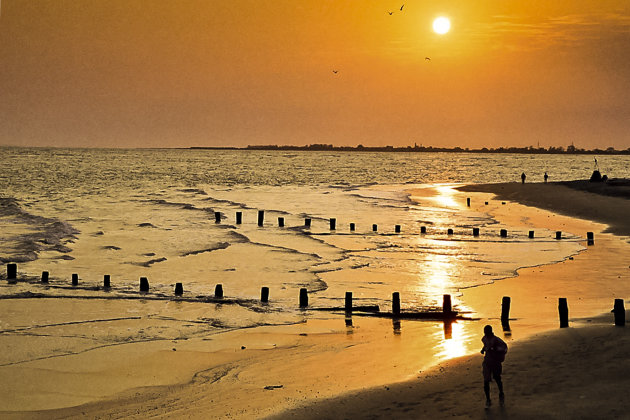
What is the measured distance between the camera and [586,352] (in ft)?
55.0

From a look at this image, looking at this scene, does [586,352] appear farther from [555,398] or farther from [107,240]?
[107,240]

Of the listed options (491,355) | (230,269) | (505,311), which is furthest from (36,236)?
(491,355)

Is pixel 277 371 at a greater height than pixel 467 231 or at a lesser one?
lesser

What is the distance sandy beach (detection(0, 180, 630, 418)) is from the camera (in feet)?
46.6

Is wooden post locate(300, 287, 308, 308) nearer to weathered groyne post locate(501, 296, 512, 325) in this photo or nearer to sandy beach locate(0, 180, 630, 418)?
sandy beach locate(0, 180, 630, 418)

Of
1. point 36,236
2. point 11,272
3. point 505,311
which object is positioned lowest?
point 505,311

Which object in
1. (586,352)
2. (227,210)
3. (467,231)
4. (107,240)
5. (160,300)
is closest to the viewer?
(586,352)

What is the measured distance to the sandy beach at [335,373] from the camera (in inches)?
560

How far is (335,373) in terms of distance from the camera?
56.0ft

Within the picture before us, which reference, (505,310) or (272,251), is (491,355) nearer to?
(505,310)

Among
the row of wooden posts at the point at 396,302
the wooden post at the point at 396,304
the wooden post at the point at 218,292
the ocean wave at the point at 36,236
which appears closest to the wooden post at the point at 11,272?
the row of wooden posts at the point at 396,302

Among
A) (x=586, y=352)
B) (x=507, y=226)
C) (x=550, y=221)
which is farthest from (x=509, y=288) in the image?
(x=550, y=221)

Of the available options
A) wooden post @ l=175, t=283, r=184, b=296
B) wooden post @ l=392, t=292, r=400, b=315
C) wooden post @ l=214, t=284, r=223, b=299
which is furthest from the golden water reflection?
wooden post @ l=175, t=283, r=184, b=296

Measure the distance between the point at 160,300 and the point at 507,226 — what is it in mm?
33279
